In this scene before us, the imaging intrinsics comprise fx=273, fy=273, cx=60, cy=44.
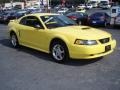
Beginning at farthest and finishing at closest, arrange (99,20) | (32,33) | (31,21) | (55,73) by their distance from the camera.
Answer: (99,20) → (31,21) → (32,33) → (55,73)

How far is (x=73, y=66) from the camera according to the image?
7.73 meters

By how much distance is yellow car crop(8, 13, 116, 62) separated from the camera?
24.6ft

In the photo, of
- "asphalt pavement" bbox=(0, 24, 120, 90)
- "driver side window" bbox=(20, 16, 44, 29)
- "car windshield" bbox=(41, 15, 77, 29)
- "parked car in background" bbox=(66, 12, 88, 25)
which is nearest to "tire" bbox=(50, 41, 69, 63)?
"asphalt pavement" bbox=(0, 24, 120, 90)

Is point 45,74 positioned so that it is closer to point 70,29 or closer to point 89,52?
point 89,52

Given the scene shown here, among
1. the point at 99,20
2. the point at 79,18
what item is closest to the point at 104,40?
the point at 99,20

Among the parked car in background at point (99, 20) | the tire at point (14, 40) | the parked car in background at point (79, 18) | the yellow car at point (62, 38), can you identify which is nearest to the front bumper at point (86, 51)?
the yellow car at point (62, 38)

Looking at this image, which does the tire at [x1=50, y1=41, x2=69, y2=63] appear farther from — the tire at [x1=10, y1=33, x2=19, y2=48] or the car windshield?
the tire at [x1=10, y1=33, x2=19, y2=48]

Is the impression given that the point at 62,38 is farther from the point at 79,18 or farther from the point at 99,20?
the point at 79,18

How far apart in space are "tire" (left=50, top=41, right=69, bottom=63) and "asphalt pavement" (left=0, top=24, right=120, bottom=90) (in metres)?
0.19

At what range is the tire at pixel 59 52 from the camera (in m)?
7.87

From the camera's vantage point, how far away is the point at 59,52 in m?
8.09

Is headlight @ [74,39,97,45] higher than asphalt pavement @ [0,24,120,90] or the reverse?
higher

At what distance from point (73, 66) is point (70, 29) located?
117 centimetres

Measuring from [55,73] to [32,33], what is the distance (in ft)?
7.99
